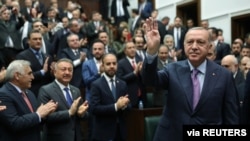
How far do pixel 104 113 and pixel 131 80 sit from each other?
974mm

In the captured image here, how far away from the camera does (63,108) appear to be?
305 centimetres

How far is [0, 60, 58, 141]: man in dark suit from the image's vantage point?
2609 mm

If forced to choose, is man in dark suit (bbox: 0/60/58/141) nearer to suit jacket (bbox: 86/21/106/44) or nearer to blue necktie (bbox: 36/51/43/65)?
blue necktie (bbox: 36/51/43/65)

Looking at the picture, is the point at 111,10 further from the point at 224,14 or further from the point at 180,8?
the point at 224,14

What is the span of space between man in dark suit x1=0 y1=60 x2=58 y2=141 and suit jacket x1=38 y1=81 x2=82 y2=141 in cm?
11

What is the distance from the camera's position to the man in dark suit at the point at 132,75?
170 inches

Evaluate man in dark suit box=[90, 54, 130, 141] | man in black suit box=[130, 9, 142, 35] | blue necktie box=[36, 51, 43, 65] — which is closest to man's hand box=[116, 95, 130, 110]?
man in dark suit box=[90, 54, 130, 141]

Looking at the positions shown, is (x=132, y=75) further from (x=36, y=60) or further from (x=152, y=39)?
(x=152, y=39)

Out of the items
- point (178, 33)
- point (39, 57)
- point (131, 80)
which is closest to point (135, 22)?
point (178, 33)

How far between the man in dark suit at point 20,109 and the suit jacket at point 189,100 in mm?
970

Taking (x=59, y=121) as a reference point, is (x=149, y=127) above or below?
below

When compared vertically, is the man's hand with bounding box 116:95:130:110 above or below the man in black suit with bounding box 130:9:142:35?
below

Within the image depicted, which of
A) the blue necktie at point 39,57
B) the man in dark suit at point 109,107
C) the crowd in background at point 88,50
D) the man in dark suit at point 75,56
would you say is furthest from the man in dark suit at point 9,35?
the man in dark suit at point 109,107

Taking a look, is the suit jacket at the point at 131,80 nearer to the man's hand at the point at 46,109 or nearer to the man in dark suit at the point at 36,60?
the man in dark suit at the point at 36,60
